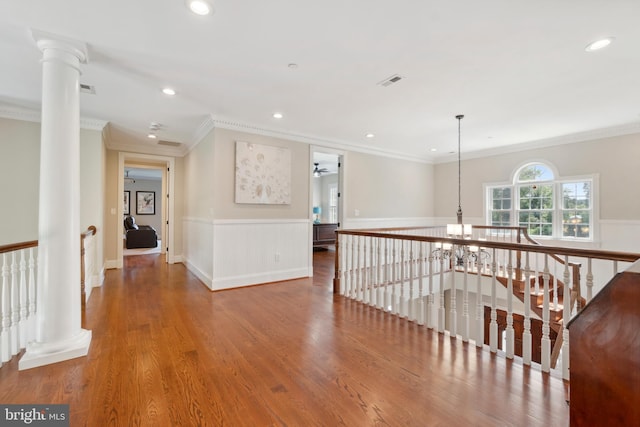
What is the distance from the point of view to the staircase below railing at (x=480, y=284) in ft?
6.91

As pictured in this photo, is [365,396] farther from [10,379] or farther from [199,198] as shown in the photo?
[199,198]

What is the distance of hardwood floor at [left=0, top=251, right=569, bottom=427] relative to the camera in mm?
1684

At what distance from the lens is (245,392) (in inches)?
74.8

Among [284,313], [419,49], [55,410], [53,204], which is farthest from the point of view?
[284,313]

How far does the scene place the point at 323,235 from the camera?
27.7ft

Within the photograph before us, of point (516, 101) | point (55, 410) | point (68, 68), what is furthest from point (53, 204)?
point (516, 101)

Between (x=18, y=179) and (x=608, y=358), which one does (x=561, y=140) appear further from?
(x=18, y=179)

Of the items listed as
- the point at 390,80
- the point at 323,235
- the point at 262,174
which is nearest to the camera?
the point at 390,80

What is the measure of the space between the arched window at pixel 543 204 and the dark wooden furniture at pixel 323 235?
13.4ft

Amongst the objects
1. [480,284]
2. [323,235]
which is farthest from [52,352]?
[323,235]

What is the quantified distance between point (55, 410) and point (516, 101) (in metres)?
5.32

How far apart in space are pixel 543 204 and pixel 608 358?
6.21 m

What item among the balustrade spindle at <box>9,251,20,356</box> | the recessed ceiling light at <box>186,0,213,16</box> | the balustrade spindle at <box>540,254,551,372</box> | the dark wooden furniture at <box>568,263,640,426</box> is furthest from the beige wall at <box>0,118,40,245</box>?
the balustrade spindle at <box>540,254,551,372</box>

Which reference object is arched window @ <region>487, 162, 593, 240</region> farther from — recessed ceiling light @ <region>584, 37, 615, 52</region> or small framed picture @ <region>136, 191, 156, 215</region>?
small framed picture @ <region>136, 191, 156, 215</region>
